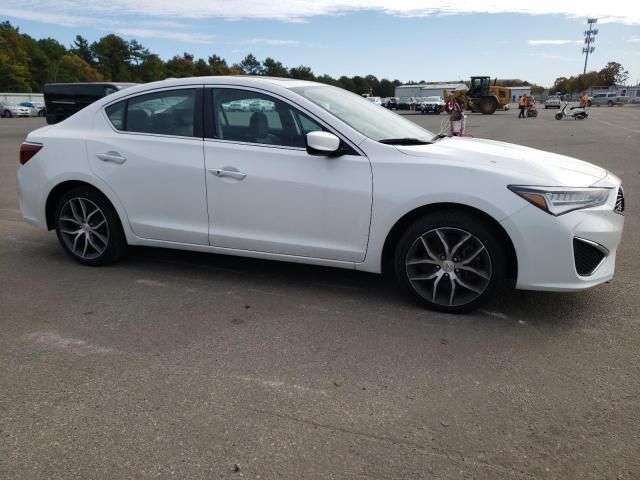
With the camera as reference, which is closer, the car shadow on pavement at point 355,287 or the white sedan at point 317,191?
the white sedan at point 317,191

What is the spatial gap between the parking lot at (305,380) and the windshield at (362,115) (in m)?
1.23

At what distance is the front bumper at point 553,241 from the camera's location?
350 centimetres

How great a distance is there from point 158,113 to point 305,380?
271cm

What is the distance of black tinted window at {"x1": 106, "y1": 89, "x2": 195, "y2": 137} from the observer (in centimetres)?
447

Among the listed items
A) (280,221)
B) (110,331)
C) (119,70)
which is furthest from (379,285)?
(119,70)

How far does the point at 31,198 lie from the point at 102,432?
3.22 m

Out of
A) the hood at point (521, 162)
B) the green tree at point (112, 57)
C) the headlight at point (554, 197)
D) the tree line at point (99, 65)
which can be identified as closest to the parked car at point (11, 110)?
the tree line at point (99, 65)

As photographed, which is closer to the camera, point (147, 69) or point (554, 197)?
point (554, 197)

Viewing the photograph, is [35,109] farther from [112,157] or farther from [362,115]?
[362,115]

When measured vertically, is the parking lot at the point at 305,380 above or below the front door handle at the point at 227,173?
below

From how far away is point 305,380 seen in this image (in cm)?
303

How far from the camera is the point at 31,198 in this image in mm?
5043

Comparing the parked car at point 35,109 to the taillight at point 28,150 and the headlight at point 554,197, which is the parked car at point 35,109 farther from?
the headlight at point 554,197

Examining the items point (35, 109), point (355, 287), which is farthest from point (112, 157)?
point (35, 109)
